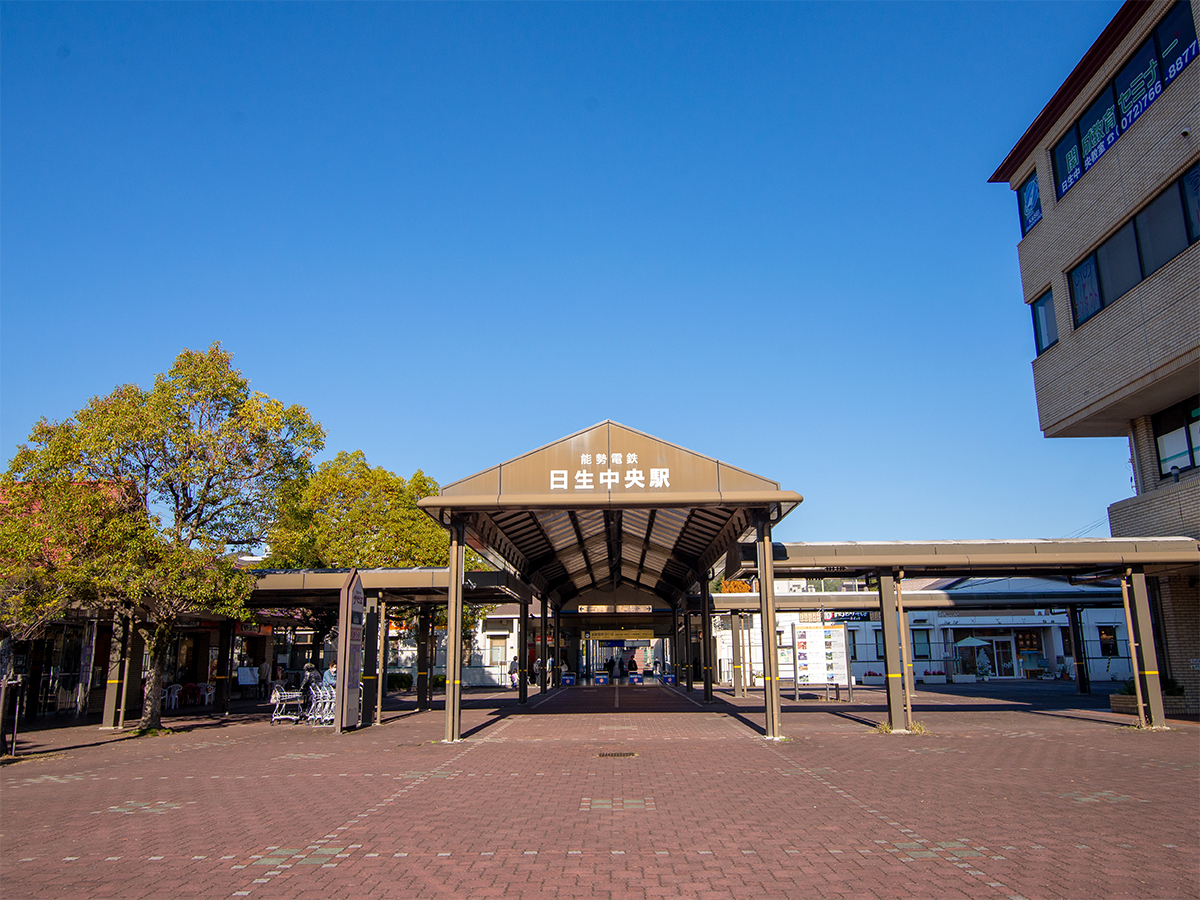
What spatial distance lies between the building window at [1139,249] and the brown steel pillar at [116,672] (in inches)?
923

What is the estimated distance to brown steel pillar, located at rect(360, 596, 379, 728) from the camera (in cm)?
1909

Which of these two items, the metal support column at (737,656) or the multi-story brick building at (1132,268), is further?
the metal support column at (737,656)

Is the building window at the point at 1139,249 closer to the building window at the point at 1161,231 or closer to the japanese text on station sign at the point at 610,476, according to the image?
the building window at the point at 1161,231

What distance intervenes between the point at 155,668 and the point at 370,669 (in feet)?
14.7

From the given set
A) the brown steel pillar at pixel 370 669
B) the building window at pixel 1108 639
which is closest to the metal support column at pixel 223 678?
the brown steel pillar at pixel 370 669

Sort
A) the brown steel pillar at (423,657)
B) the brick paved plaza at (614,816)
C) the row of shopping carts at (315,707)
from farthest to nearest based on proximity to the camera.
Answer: the brown steel pillar at (423,657) < the row of shopping carts at (315,707) < the brick paved plaza at (614,816)

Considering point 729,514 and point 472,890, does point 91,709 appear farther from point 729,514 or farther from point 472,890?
point 472,890

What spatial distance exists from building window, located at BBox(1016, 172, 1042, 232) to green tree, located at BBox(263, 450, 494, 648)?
20104 mm

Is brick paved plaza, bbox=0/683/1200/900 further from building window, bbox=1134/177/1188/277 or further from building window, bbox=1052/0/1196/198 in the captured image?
building window, bbox=1052/0/1196/198

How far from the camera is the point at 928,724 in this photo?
17391 mm

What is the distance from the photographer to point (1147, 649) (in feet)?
54.1

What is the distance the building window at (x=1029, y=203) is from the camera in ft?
72.4

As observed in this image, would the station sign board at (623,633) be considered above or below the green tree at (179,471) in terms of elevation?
below

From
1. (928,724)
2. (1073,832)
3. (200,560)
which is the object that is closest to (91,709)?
(200,560)
